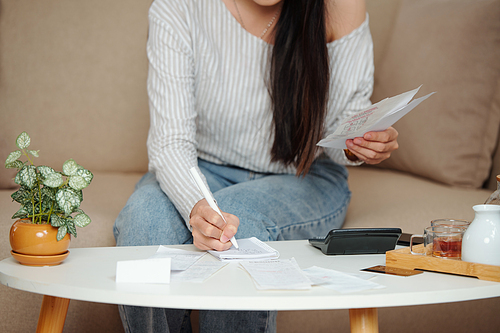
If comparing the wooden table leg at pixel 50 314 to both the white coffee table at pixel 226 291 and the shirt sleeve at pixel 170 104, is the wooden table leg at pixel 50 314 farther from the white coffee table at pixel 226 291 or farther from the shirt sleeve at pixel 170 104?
the shirt sleeve at pixel 170 104

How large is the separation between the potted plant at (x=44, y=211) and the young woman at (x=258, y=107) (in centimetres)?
26

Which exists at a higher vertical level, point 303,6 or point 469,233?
point 303,6

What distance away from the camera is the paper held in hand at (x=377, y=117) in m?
0.71

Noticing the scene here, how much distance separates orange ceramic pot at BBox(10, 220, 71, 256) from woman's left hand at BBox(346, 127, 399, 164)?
1.90ft

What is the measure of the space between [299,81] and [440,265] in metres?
0.61

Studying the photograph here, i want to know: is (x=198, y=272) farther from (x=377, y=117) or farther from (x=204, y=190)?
(x=377, y=117)

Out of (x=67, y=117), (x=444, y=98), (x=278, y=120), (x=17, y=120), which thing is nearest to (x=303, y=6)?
(x=278, y=120)

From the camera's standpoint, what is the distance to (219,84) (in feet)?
3.76

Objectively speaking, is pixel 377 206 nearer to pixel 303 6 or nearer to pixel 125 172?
pixel 303 6

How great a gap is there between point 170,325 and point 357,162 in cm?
61

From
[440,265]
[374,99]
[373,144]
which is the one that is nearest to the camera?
[440,265]

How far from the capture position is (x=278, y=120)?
112 cm

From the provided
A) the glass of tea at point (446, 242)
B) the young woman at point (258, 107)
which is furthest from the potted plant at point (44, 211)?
the glass of tea at point (446, 242)

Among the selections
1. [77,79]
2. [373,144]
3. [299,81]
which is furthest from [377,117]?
[77,79]
